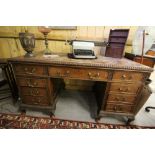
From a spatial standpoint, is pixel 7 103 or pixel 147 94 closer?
pixel 147 94

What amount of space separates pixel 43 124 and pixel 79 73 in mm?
820

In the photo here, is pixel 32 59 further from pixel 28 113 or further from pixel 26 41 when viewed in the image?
pixel 28 113

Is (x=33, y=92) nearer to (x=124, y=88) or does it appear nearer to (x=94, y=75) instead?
(x=94, y=75)

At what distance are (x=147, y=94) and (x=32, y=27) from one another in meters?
1.86

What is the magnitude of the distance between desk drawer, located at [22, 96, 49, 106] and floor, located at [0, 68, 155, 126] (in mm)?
214

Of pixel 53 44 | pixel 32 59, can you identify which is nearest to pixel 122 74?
pixel 32 59

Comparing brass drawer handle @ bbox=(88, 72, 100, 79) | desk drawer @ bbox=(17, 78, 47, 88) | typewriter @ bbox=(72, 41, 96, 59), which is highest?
typewriter @ bbox=(72, 41, 96, 59)

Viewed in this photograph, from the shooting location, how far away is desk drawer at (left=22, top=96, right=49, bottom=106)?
1.42 m

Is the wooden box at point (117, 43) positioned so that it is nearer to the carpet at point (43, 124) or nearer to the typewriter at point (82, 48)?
the typewriter at point (82, 48)

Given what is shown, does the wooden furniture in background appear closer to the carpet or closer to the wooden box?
the carpet

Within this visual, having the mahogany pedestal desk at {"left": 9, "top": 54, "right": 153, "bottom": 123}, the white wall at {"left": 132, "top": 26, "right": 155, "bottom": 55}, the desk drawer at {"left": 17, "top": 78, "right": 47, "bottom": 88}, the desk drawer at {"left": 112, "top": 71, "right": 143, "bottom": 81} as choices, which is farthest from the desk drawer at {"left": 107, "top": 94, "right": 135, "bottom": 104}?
the desk drawer at {"left": 17, "top": 78, "right": 47, "bottom": 88}

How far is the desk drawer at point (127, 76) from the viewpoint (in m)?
1.15

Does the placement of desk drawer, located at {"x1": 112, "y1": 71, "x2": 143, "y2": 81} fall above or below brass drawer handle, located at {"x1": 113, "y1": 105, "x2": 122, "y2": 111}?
above
